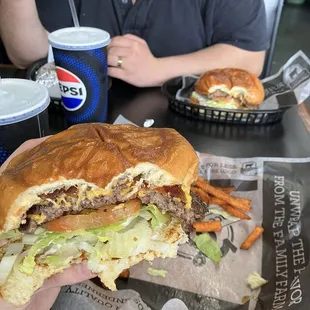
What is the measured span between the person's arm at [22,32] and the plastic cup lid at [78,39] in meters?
0.71

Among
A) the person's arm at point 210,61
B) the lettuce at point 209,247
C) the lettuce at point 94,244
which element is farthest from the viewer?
the person's arm at point 210,61

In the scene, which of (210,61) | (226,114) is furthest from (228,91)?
(210,61)

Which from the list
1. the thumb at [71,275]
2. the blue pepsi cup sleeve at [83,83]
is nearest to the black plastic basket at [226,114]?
the blue pepsi cup sleeve at [83,83]

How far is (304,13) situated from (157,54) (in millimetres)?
6925

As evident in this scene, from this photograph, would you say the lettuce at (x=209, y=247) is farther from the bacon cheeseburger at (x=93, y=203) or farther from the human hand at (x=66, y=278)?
the human hand at (x=66, y=278)

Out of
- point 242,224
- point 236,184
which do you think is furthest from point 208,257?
point 236,184

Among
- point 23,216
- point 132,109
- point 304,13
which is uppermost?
point 23,216

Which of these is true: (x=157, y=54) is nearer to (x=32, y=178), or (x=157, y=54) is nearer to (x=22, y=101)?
Answer: (x=22, y=101)

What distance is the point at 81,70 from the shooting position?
5.92 ft

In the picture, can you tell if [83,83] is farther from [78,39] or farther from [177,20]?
[177,20]

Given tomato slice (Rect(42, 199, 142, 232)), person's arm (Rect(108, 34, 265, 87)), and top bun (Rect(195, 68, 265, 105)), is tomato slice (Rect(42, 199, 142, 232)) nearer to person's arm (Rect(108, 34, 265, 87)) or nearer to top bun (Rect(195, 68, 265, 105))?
top bun (Rect(195, 68, 265, 105))

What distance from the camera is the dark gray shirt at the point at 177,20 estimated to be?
260 centimetres

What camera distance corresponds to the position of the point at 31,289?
1248 millimetres

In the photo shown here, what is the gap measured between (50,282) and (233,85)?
1.42 meters
